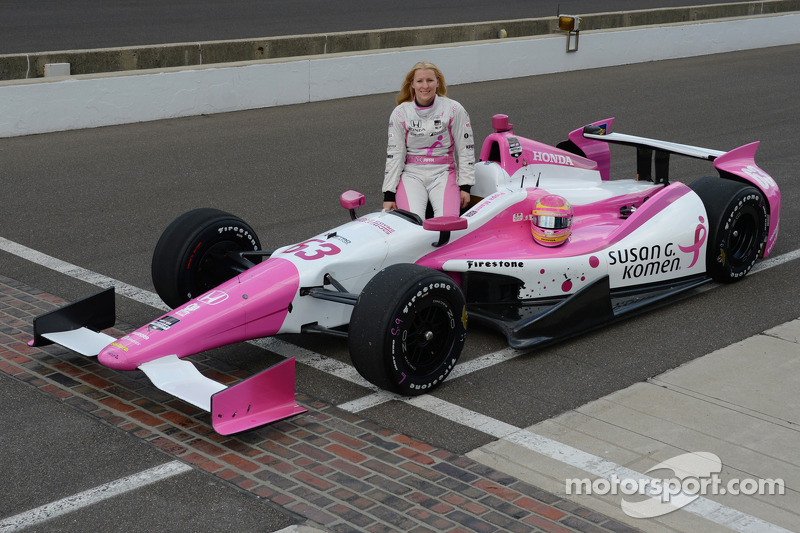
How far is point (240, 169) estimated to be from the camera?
36.9ft

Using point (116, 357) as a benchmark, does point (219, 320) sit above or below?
above

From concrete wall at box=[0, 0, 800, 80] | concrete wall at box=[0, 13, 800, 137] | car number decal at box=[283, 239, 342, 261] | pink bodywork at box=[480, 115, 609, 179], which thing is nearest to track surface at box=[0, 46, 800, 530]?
concrete wall at box=[0, 13, 800, 137]

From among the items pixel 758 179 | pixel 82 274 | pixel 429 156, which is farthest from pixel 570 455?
pixel 82 274

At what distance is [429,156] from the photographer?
7.27m

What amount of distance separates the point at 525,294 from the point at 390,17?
59.5ft

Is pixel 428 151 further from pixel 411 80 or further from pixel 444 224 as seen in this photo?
pixel 444 224

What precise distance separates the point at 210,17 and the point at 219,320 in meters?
18.4

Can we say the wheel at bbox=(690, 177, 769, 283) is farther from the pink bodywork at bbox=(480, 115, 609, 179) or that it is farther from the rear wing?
the pink bodywork at bbox=(480, 115, 609, 179)

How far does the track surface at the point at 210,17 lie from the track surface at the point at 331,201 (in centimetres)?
581

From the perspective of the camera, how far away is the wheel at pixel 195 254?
644 centimetres

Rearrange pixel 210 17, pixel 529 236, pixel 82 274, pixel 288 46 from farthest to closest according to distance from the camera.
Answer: pixel 210 17, pixel 288 46, pixel 82 274, pixel 529 236

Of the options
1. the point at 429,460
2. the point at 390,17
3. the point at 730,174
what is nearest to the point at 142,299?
the point at 429,460

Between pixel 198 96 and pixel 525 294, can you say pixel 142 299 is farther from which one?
pixel 198 96

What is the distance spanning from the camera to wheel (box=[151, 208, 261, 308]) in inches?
253
